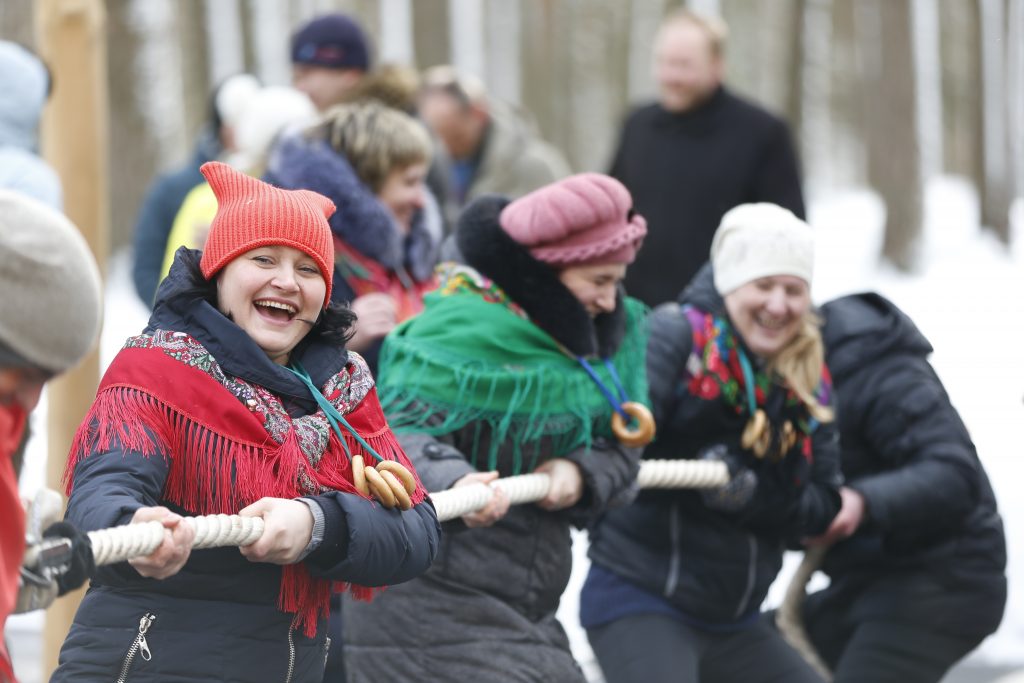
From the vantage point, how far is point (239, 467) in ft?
10.9

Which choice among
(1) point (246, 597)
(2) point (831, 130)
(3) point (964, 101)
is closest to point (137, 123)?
(1) point (246, 597)

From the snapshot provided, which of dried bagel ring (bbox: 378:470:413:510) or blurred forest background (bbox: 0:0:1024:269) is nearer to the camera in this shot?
dried bagel ring (bbox: 378:470:413:510)

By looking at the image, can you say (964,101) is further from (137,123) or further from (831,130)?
(137,123)

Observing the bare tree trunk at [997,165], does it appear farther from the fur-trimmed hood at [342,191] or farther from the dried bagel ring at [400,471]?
the dried bagel ring at [400,471]

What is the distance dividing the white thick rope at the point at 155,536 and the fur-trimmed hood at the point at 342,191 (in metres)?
2.33

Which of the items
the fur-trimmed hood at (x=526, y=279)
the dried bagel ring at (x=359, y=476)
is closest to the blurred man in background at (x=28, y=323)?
the dried bagel ring at (x=359, y=476)

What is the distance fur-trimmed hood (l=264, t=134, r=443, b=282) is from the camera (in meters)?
5.41

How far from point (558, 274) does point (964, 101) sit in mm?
34026

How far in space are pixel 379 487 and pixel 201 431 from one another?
1.29 ft

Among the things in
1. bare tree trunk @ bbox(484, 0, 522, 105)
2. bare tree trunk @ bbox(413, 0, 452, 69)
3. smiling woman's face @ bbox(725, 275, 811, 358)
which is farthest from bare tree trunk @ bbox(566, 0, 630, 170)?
smiling woman's face @ bbox(725, 275, 811, 358)

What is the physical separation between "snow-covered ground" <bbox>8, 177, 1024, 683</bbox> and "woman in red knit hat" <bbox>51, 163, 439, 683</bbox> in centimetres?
347

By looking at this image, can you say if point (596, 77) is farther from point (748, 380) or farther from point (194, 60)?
point (748, 380)

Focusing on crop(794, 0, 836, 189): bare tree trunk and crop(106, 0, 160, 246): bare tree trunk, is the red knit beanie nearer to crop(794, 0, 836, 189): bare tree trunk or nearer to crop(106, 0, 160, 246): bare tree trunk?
crop(106, 0, 160, 246): bare tree trunk

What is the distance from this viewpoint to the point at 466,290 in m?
4.46
